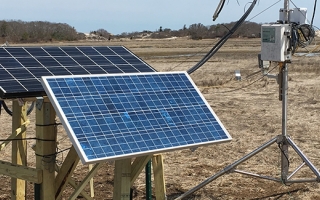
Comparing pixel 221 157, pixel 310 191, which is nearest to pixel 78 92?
pixel 310 191

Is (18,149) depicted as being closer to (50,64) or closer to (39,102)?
(50,64)

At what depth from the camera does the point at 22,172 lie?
7.19m

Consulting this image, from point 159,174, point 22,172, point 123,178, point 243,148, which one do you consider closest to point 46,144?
point 22,172

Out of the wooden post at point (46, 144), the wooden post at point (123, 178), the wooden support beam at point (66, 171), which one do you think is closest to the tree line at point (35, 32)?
the wooden support beam at point (66, 171)

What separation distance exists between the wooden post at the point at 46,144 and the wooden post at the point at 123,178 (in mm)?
821

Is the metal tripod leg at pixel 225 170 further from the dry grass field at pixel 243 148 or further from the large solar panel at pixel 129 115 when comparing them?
the large solar panel at pixel 129 115

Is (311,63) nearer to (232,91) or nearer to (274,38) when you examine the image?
(232,91)

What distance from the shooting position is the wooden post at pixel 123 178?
6.70m

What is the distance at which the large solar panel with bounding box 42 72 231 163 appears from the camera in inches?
235

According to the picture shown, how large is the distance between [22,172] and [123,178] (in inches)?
53.0

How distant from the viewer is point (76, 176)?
11828mm

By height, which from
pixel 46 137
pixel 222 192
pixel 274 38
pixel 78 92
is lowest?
pixel 222 192

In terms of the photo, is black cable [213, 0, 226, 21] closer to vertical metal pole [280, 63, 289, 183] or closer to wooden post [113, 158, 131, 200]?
vertical metal pole [280, 63, 289, 183]

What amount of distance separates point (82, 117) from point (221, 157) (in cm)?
733
